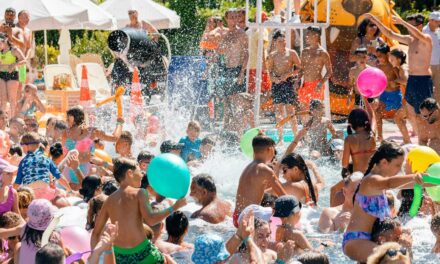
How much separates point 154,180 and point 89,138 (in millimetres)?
3895

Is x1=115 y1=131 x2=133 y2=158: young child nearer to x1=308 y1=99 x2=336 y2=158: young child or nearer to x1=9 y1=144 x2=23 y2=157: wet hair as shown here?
x1=9 y1=144 x2=23 y2=157: wet hair

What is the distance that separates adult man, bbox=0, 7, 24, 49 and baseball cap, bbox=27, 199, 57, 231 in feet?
27.5

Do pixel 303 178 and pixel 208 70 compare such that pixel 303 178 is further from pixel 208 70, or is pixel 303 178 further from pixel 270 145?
pixel 208 70

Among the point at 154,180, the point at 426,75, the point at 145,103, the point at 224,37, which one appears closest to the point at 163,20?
the point at 145,103

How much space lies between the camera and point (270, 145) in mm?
7656

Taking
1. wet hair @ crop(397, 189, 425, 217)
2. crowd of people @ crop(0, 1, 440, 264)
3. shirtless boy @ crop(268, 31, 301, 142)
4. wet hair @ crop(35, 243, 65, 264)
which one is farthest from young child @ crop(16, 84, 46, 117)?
wet hair @ crop(35, 243, 65, 264)

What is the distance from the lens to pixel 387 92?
41.6ft

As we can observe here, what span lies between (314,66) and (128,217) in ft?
23.1

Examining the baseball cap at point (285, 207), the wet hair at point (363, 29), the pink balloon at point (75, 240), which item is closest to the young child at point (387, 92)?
the wet hair at point (363, 29)

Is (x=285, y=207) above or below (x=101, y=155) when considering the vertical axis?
above

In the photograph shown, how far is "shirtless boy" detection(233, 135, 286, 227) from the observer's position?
7.48 m

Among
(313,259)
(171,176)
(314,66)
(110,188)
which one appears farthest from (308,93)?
(313,259)

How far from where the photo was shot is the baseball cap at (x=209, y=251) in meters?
5.71

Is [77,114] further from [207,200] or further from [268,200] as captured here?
[268,200]
